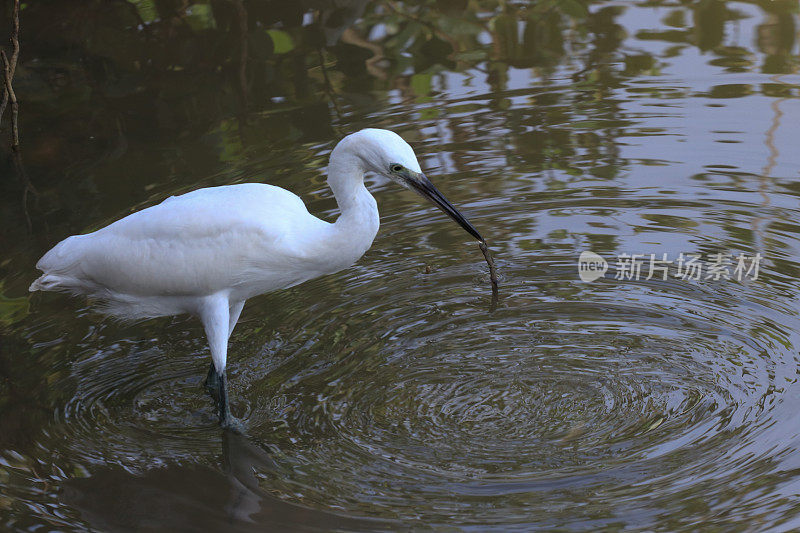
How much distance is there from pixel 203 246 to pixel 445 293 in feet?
4.61

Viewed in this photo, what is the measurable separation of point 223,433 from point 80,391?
0.78 metres

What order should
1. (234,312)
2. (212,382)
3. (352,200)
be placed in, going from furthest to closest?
(234,312) < (212,382) < (352,200)

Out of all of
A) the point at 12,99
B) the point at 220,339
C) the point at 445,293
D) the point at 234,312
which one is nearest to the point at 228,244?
the point at 220,339

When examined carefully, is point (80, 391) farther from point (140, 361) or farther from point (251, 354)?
point (251, 354)

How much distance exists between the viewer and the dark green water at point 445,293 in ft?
12.7

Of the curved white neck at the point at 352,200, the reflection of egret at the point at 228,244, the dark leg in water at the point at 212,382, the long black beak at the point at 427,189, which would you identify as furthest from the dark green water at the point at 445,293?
the long black beak at the point at 427,189

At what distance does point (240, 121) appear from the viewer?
7500 mm

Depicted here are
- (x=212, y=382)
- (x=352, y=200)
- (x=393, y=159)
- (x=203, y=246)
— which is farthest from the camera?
(x=212, y=382)

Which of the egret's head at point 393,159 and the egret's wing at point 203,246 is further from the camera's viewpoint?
the egret's wing at point 203,246

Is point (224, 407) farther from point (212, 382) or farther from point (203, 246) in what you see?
point (203, 246)

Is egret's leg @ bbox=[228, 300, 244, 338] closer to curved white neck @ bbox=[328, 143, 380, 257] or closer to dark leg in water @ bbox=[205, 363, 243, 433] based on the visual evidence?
dark leg in water @ bbox=[205, 363, 243, 433]

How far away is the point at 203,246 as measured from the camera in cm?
443

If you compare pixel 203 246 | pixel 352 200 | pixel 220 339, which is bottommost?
pixel 220 339

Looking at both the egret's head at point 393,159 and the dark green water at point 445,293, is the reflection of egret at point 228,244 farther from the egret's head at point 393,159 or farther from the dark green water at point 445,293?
the dark green water at point 445,293
